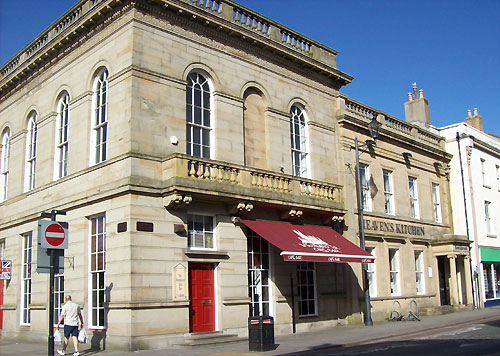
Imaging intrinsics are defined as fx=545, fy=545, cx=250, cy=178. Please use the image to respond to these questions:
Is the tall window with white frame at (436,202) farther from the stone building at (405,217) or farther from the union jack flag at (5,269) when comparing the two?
the union jack flag at (5,269)

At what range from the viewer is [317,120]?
2328 centimetres

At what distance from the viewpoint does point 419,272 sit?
2773 centimetres

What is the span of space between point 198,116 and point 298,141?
210 inches

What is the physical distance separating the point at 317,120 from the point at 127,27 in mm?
9256

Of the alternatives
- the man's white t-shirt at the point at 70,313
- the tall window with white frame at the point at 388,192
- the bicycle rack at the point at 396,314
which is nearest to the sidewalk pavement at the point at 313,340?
the man's white t-shirt at the point at 70,313

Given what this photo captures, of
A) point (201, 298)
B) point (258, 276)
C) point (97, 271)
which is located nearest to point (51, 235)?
point (97, 271)

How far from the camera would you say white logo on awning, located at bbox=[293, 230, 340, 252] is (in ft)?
62.6

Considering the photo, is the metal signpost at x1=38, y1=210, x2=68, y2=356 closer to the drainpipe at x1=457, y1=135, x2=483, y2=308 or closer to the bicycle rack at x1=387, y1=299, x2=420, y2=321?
the bicycle rack at x1=387, y1=299, x2=420, y2=321

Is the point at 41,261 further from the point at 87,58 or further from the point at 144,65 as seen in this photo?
the point at 87,58

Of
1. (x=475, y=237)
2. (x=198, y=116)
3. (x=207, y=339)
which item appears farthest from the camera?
(x=475, y=237)

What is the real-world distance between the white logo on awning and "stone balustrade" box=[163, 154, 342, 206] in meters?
1.33

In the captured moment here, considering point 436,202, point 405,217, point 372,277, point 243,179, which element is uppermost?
point 436,202

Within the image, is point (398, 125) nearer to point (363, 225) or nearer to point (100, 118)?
point (363, 225)

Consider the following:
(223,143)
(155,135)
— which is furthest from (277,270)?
(155,135)
